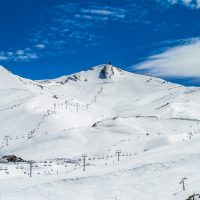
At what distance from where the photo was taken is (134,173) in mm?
47969

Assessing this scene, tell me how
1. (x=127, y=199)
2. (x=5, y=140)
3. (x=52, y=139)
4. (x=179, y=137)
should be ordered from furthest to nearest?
1. (x=5, y=140)
2. (x=52, y=139)
3. (x=179, y=137)
4. (x=127, y=199)

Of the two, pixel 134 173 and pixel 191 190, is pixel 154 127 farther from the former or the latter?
pixel 191 190

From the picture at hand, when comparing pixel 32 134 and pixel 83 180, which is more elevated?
pixel 32 134

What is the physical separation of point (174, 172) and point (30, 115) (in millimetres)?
115372

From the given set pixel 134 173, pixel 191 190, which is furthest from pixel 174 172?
Answer: pixel 191 190

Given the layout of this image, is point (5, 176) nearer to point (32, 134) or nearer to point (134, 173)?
point (134, 173)

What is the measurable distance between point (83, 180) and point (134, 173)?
5.32 m

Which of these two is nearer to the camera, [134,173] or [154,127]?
[134,173]

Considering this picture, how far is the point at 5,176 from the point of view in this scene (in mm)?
56219

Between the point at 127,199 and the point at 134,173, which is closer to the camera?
the point at 127,199

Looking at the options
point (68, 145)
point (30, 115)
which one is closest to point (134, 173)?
point (68, 145)

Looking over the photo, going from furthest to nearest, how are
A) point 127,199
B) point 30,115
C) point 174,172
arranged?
point 30,115, point 174,172, point 127,199

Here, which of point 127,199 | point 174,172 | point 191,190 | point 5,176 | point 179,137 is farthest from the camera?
point 179,137

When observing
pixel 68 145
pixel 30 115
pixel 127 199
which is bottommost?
pixel 127 199
